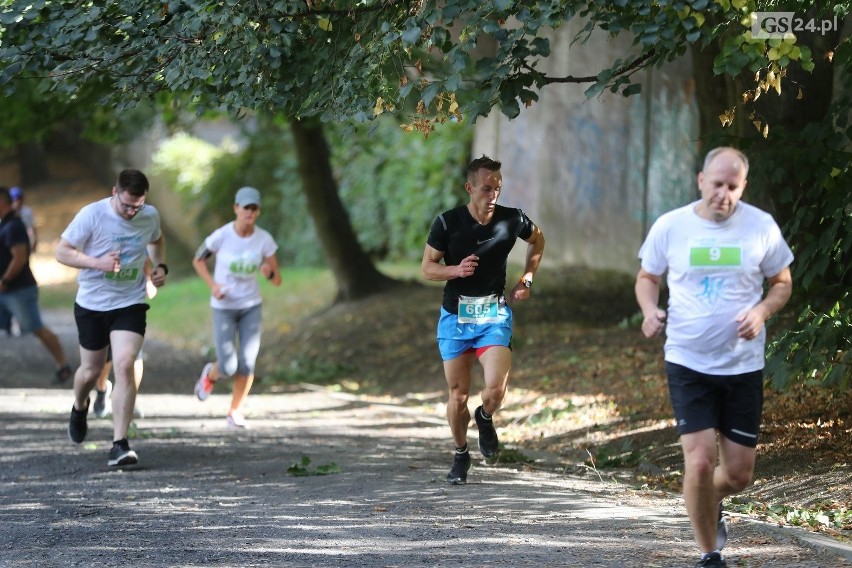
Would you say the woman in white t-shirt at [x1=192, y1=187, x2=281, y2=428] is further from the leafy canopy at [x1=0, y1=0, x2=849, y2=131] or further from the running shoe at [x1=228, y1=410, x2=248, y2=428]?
the leafy canopy at [x1=0, y1=0, x2=849, y2=131]

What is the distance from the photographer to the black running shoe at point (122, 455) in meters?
8.95

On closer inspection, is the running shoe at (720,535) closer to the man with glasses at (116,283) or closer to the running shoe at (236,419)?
the man with glasses at (116,283)

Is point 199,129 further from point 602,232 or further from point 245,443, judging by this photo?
point 245,443

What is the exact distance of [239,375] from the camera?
434 inches

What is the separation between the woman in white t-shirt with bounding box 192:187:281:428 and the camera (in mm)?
10742

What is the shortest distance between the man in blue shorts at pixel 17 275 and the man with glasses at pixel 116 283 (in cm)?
512

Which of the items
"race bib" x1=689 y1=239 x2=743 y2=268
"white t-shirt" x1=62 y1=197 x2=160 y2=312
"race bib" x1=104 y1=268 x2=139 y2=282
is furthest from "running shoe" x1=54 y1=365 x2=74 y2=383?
"race bib" x1=689 y1=239 x2=743 y2=268

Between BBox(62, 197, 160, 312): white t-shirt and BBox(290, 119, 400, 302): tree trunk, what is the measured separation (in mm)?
10085

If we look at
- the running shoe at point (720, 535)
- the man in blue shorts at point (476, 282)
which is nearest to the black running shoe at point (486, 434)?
the man in blue shorts at point (476, 282)

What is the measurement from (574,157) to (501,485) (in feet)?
41.8

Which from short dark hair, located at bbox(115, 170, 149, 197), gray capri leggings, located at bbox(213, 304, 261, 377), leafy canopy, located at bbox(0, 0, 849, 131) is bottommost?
gray capri leggings, located at bbox(213, 304, 261, 377)

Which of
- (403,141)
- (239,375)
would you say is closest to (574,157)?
(403,141)

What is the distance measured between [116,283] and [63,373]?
6.52 m

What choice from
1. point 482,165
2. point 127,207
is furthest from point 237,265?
point 482,165
